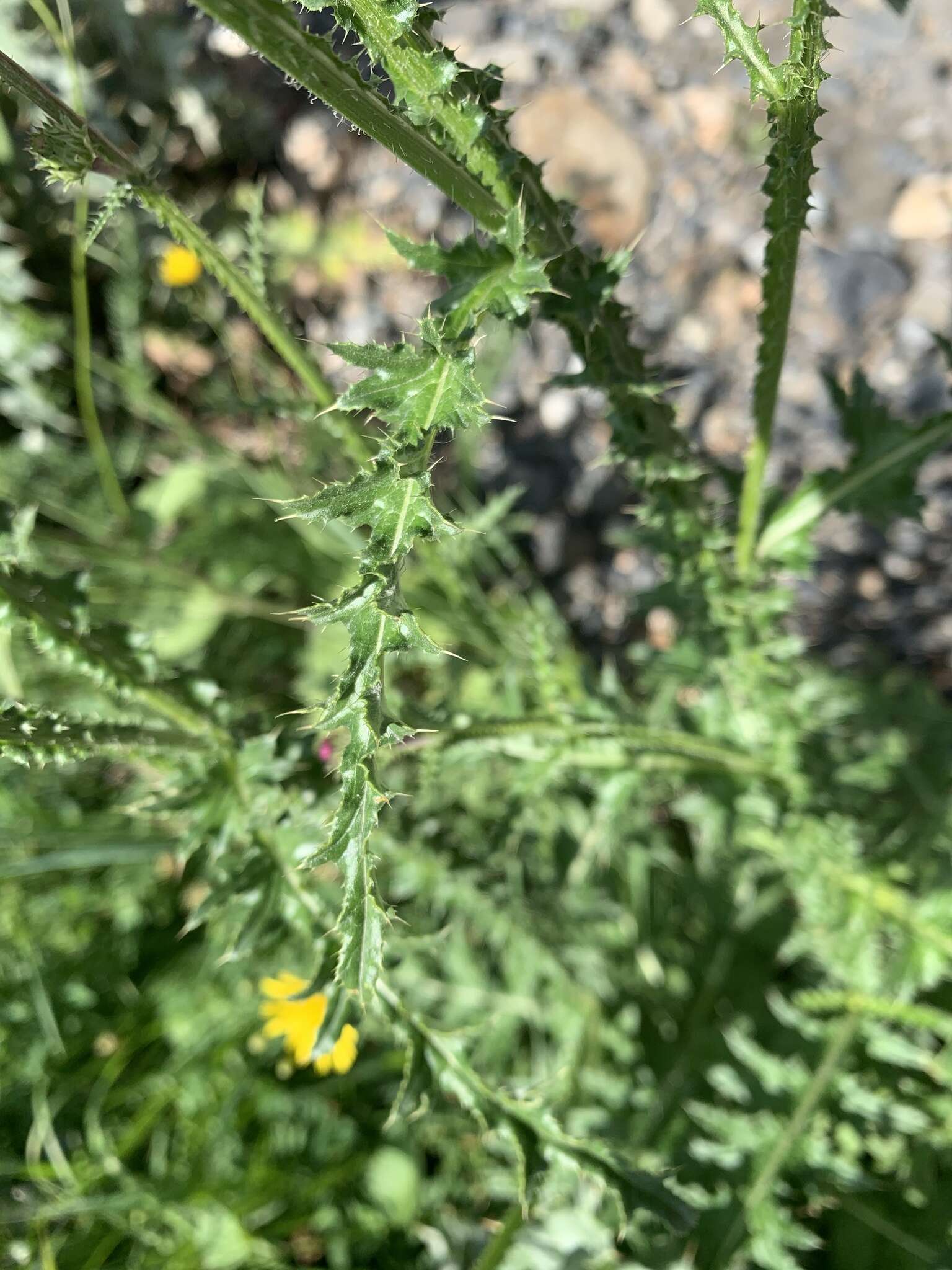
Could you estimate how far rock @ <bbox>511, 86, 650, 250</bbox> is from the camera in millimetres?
3328

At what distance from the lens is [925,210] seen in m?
2.97

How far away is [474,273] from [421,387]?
16 cm

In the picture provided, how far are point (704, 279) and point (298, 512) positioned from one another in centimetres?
244

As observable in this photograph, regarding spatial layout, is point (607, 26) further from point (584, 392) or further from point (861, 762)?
point (861, 762)

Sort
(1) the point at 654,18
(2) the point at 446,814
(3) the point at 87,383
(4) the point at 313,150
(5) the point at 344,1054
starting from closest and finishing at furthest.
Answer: (5) the point at 344,1054
(2) the point at 446,814
(3) the point at 87,383
(1) the point at 654,18
(4) the point at 313,150

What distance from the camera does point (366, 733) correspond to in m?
1.18

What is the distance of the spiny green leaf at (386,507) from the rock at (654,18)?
9.37 ft

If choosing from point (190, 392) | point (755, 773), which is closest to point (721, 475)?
point (755, 773)

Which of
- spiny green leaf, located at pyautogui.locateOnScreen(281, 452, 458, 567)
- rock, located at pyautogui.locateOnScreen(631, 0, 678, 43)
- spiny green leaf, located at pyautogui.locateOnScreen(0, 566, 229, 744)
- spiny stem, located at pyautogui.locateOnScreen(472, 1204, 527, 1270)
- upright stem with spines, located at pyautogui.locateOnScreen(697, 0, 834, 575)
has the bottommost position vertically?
spiny stem, located at pyautogui.locateOnScreen(472, 1204, 527, 1270)

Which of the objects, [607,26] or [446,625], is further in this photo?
[607,26]

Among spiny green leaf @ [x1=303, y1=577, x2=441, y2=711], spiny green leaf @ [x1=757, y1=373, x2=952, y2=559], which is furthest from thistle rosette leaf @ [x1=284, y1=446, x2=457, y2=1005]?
spiny green leaf @ [x1=757, y1=373, x2=952, y2=559]

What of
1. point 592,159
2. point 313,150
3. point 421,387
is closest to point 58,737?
point 421,387

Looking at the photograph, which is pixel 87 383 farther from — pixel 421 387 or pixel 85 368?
pixel 421 387

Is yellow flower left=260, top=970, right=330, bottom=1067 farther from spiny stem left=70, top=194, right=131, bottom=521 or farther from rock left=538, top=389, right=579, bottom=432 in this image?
rock left=538, top=389, right=579, bottom=432
